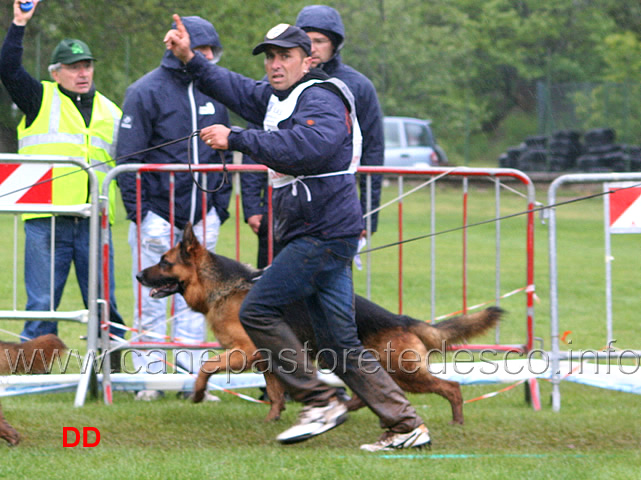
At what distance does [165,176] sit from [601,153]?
73.0 ft

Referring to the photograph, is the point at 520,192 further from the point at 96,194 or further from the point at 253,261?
the point at 253,261

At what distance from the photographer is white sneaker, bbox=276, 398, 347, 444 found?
4.64 metres

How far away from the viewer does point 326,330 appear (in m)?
4.73

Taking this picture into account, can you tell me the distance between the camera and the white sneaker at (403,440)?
4.65 m

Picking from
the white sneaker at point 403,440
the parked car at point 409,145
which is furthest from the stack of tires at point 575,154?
the white sneaker at point 403,440

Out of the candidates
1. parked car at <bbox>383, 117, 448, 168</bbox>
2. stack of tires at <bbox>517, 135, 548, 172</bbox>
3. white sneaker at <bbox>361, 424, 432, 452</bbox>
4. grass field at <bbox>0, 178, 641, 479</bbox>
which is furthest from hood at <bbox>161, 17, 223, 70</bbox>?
stack of tires at <bbox>517, 135, 548, 172</bbox>

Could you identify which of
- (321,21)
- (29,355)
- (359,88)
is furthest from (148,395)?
(321,21)

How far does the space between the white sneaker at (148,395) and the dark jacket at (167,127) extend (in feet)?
3.82

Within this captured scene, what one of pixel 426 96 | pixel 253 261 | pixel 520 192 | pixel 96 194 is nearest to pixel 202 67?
pixel 96 194

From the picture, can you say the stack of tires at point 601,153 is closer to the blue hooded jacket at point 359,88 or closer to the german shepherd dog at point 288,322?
the blue hooded jacket at point 359,88

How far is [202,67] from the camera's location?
4.85 m

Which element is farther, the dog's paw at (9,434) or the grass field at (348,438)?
the dog's paw at (9,434)

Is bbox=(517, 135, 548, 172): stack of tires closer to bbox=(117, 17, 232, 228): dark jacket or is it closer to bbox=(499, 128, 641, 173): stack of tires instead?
bbox=(499, 128, 641, 173): stack of tires

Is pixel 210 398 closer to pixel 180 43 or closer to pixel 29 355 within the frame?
pixel 29 355
